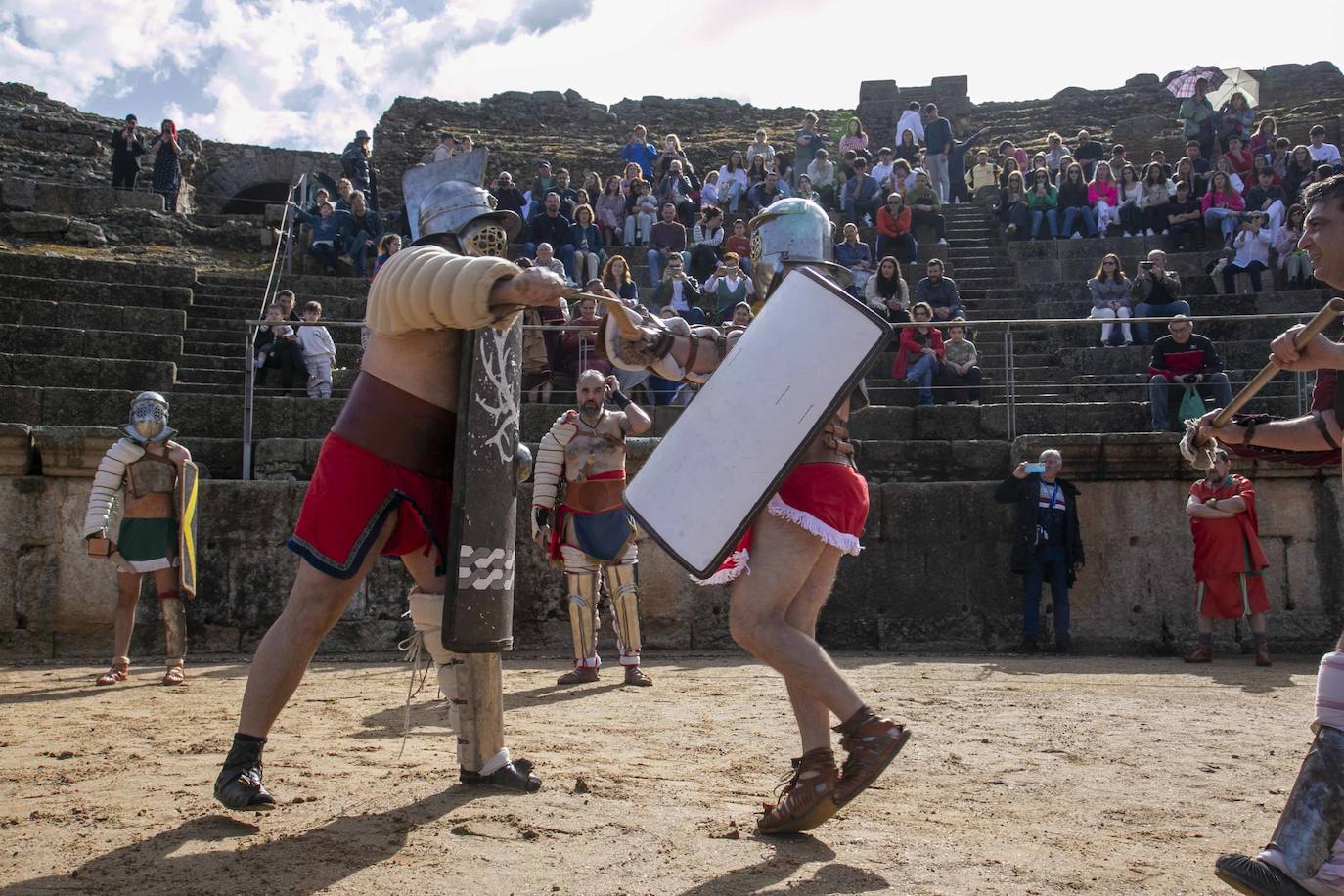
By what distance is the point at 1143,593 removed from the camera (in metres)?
10.9

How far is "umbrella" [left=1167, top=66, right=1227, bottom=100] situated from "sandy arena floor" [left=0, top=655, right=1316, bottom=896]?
1646 centimetres

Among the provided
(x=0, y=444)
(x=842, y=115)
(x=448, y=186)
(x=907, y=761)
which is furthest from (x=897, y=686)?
(x=842, y=115)

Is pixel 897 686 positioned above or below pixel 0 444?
below

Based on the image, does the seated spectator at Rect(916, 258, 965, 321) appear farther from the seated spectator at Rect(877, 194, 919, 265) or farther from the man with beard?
the man with beard

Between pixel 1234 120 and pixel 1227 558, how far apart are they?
35.6 ft

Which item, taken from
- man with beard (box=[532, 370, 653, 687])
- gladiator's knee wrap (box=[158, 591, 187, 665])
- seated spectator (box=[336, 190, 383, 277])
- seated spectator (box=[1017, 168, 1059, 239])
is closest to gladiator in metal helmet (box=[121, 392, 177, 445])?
gladiator's knee wrap (box=[158, 591, 187, 665])

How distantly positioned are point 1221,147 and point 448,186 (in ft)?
54.7

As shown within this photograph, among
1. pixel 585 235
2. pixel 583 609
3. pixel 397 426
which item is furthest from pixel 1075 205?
pixel 397 426

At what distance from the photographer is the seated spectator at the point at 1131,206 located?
15.9m

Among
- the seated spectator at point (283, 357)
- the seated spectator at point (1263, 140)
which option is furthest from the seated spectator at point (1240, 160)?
the seated spectator at point (283, 357)

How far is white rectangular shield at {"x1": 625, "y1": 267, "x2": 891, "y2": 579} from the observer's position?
389cm

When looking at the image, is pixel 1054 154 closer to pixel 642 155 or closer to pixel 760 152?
pixel 760 152

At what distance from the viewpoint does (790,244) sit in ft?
14.3

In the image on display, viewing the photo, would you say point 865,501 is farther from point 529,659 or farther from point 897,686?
point 529,659
